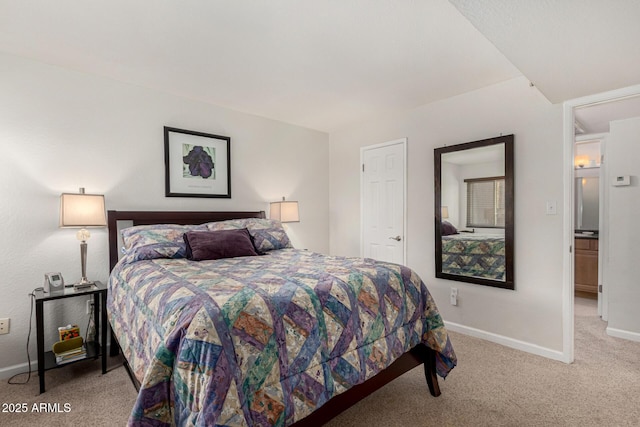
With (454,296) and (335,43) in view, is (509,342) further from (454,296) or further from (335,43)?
(335,43)

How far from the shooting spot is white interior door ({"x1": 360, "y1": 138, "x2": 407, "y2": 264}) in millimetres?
3781

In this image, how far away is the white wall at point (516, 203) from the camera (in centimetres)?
270

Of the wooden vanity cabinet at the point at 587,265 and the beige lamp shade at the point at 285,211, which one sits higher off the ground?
the beige lamp shade at the point at 285,211

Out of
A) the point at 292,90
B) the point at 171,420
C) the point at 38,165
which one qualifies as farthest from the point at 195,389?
the point at 292,90

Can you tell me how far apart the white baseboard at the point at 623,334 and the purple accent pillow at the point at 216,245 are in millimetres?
3491

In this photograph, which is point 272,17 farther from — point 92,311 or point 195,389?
point 92,311

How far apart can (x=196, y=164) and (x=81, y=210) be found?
3.84 feet

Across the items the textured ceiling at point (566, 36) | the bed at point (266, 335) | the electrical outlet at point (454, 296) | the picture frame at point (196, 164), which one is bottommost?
the electrical outlet at point (454, 296)

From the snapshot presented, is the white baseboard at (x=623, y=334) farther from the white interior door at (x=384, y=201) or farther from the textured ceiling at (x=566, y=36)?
the textured ceiling at (x=566, y=36)

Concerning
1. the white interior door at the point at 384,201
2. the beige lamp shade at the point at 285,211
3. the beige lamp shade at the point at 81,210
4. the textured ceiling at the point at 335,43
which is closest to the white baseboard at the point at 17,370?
the beige lamp shade at the point at 81,210

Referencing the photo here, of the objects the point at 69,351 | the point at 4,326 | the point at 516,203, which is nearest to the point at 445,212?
the point at 516,203

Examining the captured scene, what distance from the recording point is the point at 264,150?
4.00 m

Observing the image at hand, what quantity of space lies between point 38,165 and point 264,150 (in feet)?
7.04

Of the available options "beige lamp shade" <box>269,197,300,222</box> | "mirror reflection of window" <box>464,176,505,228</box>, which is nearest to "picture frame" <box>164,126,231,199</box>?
"beige lamp shade" <box>269,197,300,222</box>
